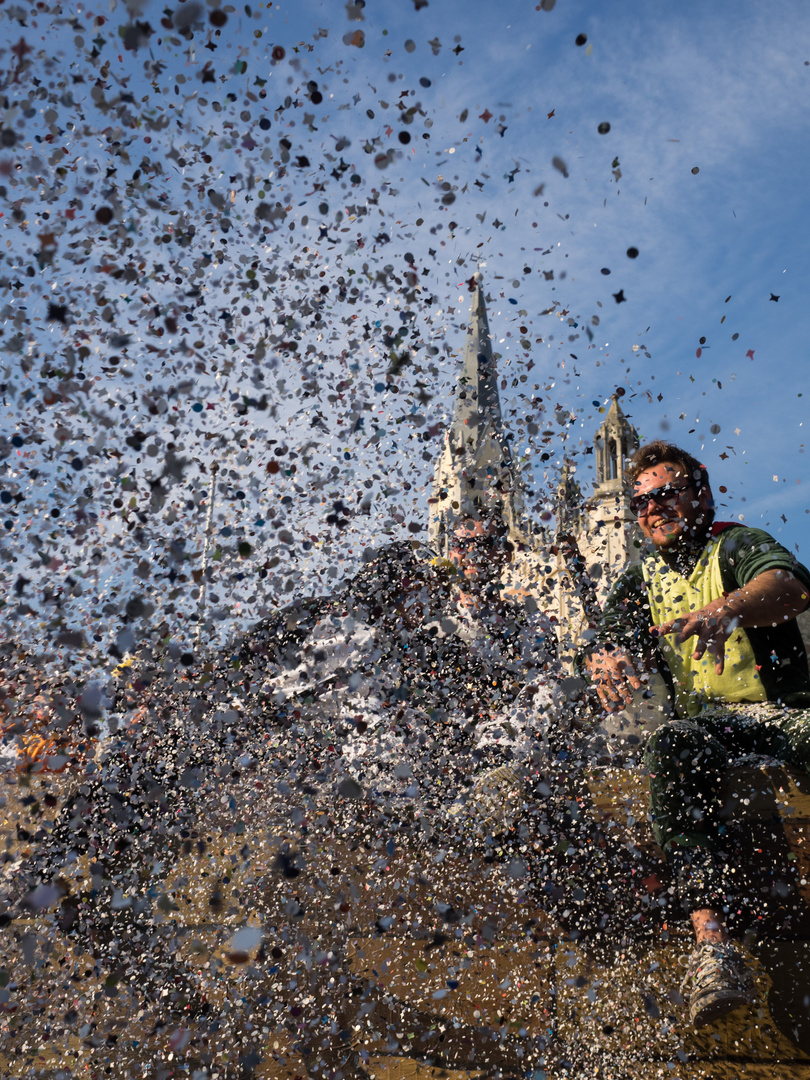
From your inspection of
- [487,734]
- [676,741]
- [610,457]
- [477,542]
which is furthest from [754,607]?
[610,457]

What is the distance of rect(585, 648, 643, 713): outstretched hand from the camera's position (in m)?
3.02

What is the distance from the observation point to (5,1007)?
326 cm

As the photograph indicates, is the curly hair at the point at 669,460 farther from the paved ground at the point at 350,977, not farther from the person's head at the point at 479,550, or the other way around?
the person's head at the point at 479,550

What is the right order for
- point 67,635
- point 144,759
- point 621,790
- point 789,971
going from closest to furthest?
point 789,971 → point 621,790 → point 67,635 → point 144,759

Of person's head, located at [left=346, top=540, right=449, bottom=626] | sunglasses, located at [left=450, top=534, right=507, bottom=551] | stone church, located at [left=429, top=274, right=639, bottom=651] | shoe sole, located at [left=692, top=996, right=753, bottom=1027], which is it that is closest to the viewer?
shoe sole, located at [left=692, top=996, right=753, bottom=1027]

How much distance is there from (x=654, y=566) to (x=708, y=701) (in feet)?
2.10

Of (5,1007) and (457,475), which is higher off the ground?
(457,475)

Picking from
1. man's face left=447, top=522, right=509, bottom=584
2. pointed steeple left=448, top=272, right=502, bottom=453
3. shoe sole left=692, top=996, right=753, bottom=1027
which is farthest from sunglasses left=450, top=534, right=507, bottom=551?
shoe sole left=692, top=996, right=753, bottom=1027

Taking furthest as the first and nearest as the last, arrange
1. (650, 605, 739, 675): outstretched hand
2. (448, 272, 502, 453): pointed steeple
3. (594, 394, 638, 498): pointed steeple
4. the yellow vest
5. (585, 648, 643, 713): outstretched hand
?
(594, 394, 638, 498): pointed steeple, (448, 272, 502, 453): pointed steeple, (585, 648, 643, 713): outstretched hand, the yellow vest, (650, 605, 739, 675): outstretched hand

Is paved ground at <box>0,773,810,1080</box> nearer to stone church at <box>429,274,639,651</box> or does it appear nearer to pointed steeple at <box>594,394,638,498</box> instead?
stone church at <box>429,274,639,651</box>

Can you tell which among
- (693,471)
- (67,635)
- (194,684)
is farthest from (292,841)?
(693,471)

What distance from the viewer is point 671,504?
304 centimetres

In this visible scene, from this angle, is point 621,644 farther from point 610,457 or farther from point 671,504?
point 610,457

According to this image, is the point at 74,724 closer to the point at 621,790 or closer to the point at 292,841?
the point at 292,841
